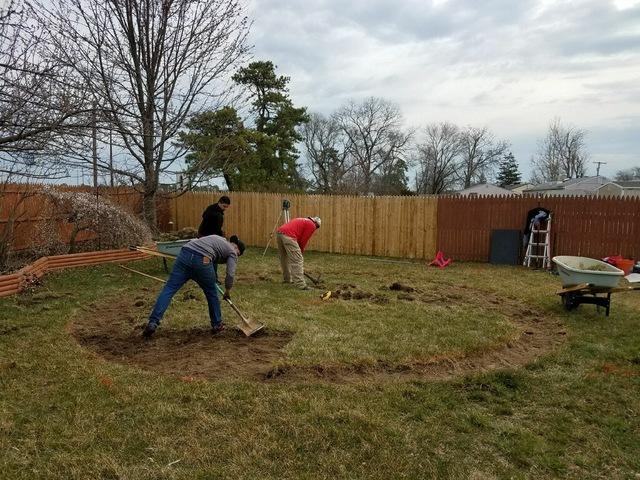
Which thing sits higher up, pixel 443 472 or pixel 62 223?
pixel 62 223

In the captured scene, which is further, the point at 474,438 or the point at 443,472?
the point at 474,438

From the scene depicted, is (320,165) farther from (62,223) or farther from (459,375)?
(459,375)

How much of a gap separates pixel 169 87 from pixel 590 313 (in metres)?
12.5

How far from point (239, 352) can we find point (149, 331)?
124 cm

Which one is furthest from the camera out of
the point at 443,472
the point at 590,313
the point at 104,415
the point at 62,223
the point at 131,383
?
the point at 62,223

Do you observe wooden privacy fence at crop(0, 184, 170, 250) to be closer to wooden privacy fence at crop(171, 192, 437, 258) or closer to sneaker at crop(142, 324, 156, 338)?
wooden privacy fence at crop(171, 192, 437, 258)

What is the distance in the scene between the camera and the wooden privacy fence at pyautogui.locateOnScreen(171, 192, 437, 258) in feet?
50.7

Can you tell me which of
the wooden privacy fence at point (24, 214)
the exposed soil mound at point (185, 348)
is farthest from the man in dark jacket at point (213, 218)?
the wooden privacy fence at point (24, 214)

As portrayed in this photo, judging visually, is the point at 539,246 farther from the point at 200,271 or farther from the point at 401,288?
the point at 200,271

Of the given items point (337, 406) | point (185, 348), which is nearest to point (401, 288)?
point (185, 348)

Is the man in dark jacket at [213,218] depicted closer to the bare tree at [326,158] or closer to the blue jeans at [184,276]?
the blue jeans at [184,276]

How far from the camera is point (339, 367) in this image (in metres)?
5.11

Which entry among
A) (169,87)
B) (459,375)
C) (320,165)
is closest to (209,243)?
(459,375)

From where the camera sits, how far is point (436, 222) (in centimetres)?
1519
